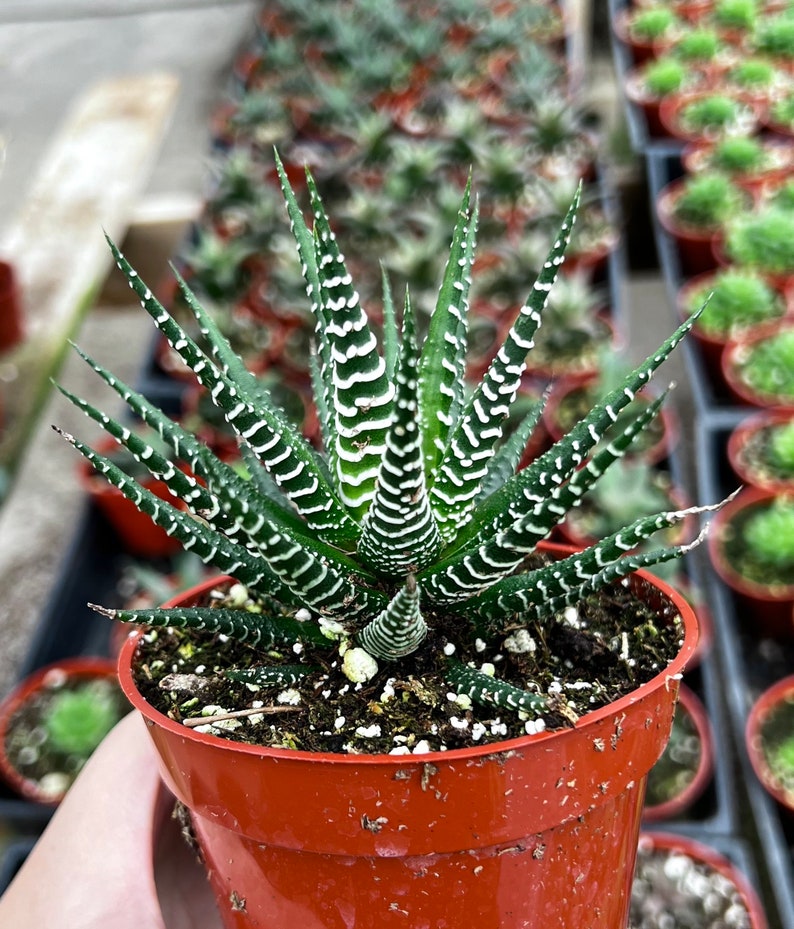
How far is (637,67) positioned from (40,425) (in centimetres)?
277

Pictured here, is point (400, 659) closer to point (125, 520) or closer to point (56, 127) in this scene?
point (125, 520)

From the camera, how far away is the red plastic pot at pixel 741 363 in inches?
91.0

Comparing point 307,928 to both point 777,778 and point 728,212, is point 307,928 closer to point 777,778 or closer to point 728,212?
point 777,778

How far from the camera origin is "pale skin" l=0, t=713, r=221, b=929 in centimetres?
77

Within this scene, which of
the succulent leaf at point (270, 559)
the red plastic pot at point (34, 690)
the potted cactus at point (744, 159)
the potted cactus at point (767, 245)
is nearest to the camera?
the succulent leaf at point (270, 559)

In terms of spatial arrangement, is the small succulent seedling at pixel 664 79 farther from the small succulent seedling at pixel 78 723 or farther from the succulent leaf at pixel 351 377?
the succulent leaf at pixel 351 377

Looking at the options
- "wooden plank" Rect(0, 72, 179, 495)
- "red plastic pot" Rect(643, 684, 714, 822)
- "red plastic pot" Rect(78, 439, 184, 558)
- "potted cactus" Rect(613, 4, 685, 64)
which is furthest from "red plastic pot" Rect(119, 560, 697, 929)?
"potted cactus" Rect(613, 4, 685, 64)

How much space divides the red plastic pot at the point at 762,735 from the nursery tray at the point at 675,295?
0.75 meters

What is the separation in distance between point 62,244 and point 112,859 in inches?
94.5

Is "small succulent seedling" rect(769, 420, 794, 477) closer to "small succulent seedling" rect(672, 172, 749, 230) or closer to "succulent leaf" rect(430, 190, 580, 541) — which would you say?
"small succulent seedling" rect(672, 172, 749, 230)

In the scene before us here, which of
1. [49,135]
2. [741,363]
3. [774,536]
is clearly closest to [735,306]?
[741,363]

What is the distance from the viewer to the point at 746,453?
2.22 meters

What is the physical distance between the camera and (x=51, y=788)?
5.85ft

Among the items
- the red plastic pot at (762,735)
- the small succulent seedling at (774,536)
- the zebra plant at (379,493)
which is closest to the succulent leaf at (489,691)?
the zebra plant at (379,493)
